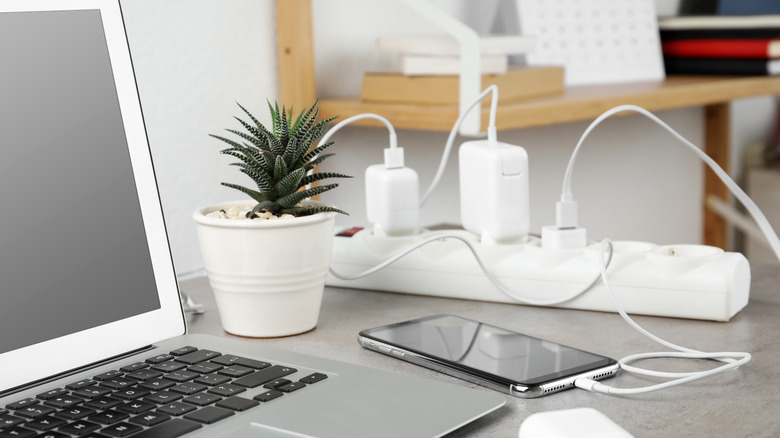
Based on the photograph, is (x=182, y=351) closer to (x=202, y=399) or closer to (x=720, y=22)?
(x=202, y=399)

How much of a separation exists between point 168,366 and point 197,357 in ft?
0.09

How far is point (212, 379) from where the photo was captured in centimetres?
62

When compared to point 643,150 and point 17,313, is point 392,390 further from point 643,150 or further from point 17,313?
point 643,150

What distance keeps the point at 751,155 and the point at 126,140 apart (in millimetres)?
2087

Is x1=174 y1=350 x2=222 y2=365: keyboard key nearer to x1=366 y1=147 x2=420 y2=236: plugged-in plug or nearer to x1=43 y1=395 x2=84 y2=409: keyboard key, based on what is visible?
x1=43 y1=395 x2=84 y2=409: keyboard key

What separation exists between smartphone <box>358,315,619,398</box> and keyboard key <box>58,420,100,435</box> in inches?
10.4

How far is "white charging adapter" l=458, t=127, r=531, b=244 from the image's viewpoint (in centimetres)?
89

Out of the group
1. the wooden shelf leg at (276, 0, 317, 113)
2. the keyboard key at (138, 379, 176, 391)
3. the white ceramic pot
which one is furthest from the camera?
the wooden shelf leg at (276, 0, 317, 113)

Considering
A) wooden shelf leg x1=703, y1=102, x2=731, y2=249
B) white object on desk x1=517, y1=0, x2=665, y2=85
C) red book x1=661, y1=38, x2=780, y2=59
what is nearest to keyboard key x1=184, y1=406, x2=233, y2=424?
white object on desk x1=517, y1=0, x2=665, y2=85

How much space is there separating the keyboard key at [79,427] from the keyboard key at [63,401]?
0.11 feet

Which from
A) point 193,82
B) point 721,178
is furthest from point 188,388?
point 193,82

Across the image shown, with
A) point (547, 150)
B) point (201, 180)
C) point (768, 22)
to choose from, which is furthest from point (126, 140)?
point (768, 22)

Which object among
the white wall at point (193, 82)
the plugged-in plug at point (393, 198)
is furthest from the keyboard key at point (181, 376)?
the white wall at point (193, 82)

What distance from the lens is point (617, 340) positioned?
0.76m
